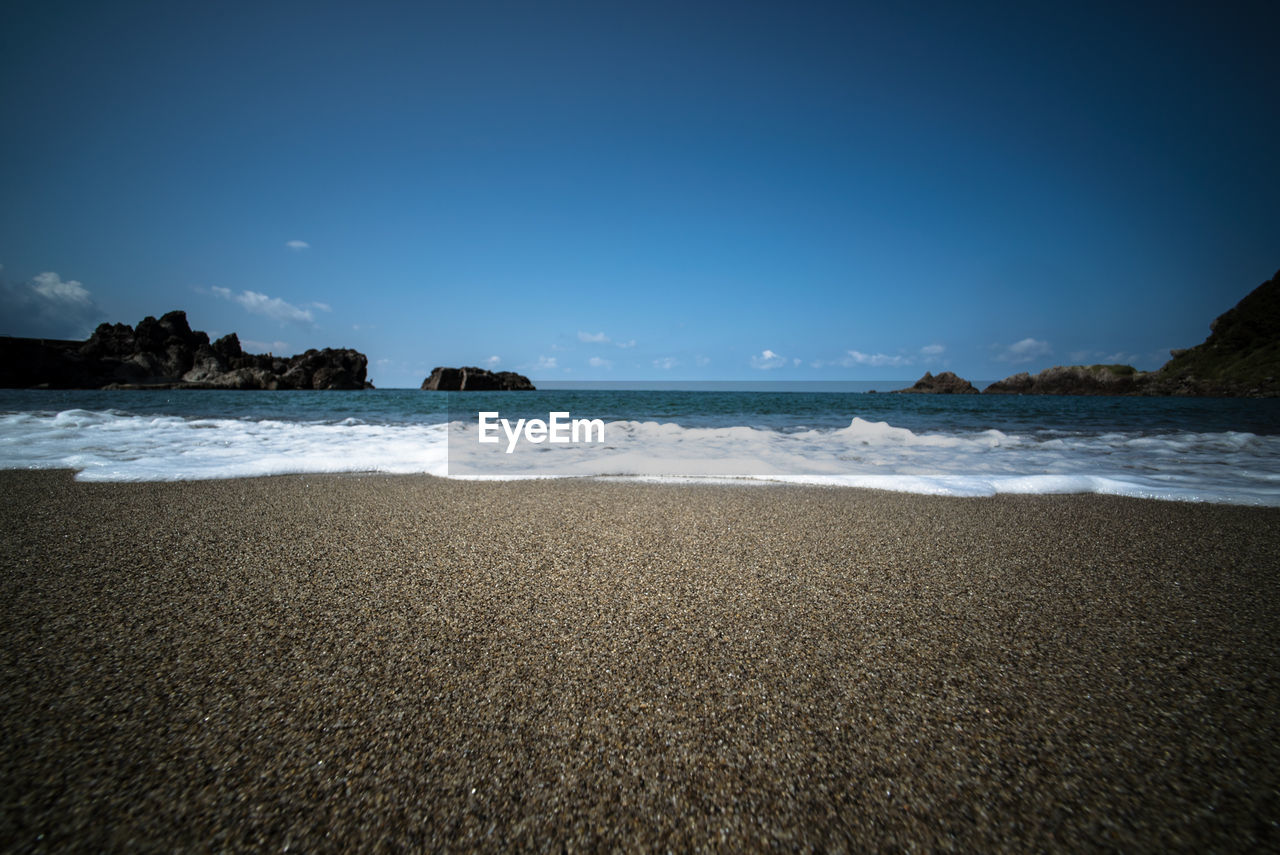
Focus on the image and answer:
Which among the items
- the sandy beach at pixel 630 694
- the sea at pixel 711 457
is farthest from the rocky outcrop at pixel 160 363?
the sandy beach at pixel 630 694

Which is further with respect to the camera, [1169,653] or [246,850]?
[1169,653]

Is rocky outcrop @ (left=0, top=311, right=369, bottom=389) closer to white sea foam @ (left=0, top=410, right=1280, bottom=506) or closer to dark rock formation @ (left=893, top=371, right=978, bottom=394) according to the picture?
white sea foam @ (left=0, top=410, right=1280, bottom=506)

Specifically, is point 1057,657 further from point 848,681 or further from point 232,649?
point 232,649

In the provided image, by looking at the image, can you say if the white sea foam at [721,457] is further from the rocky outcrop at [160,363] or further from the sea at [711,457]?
the rocky outcrop at [160,363]

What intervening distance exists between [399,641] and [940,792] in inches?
61.2

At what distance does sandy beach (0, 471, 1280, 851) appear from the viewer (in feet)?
3.04

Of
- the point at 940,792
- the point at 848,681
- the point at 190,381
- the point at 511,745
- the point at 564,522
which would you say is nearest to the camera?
the point at 940,792

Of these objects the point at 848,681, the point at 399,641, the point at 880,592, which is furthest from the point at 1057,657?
the point at 399,641

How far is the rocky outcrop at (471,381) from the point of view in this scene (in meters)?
49.9

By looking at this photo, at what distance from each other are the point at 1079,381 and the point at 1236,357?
32.5 feet

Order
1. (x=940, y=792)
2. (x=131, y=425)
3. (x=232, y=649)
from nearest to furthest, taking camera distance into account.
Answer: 1. (x=940, y=792)
2. (x=232, y=649)
3. (x=131, y=425)

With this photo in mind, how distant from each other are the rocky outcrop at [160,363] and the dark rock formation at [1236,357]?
77059mm

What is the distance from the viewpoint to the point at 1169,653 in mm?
1558

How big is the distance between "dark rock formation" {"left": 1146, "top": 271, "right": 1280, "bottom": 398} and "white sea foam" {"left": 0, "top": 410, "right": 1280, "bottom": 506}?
42376 mm
